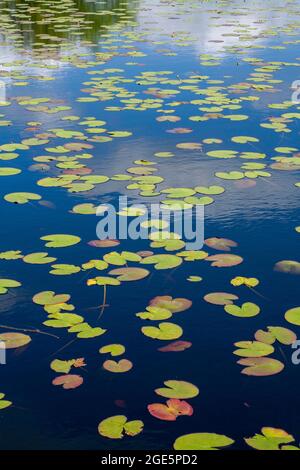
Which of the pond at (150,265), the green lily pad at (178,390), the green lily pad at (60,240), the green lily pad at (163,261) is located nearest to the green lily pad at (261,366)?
the pond at (150,265)

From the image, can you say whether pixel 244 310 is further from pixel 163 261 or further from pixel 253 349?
pixel 163 261

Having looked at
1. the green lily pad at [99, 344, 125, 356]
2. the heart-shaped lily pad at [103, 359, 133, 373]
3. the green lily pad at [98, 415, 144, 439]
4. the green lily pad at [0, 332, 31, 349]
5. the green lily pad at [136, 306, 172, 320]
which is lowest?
the green lily pad at [98, 415, 144, 439]

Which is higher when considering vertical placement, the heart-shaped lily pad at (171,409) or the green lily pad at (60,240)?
the green lily pad at (60,240)

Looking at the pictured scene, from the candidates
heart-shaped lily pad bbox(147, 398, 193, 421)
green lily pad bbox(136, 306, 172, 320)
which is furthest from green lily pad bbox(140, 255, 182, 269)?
heart-shaped lily pad bbox(147, 398, 193, 421)

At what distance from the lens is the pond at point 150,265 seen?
2.50 m

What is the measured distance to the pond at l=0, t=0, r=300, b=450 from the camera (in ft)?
8.20

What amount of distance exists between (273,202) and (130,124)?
7.42 ft

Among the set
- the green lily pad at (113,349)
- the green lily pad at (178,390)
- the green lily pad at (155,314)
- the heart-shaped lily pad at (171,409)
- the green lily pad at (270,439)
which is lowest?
the green lily pad at (270,439)

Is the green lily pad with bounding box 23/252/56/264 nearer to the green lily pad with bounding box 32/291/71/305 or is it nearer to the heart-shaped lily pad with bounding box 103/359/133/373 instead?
the green lily pad with bounding box 32/291/71/305

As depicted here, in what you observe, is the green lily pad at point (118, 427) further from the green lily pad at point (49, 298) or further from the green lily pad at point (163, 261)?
the green lily pad at point (163, 261)

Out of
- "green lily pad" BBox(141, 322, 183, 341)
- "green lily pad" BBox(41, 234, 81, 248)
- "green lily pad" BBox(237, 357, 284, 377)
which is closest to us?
"green lily pad" BBox(237, 357, 284, 377)

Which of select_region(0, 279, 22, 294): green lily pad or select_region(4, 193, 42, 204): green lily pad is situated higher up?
select_region(4, 193, 42, 204): green lily pad
